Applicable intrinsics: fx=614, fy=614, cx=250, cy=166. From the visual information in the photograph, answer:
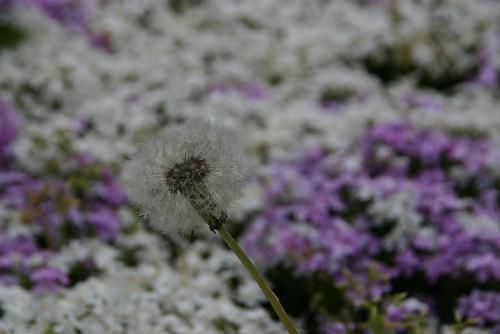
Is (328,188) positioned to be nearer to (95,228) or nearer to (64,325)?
(95,228)

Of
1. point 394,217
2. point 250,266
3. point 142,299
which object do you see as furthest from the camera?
point 394,217

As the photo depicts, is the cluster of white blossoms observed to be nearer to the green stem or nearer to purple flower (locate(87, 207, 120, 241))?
purple flower (locate(87, 207, 120, 241))

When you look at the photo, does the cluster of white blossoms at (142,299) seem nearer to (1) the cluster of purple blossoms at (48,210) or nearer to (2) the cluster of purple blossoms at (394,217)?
(1) the cluster of purple blossoms at (48,210)

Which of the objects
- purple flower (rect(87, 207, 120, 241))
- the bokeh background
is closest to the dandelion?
the bokeh background

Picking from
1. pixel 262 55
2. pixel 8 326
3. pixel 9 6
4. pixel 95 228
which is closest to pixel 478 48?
pixel 262 55

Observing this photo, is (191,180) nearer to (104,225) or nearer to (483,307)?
(483,307)

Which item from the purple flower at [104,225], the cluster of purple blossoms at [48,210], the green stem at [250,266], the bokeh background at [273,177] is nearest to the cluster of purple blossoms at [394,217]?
the bokeh background at [273,177]

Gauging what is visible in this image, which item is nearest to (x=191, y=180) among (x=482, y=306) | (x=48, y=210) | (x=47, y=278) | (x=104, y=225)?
(x=47, y=278)
